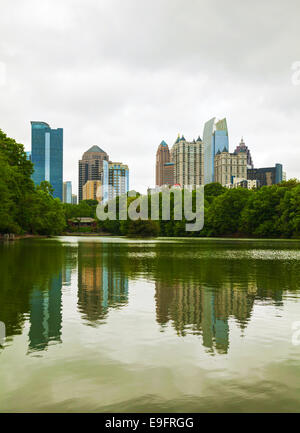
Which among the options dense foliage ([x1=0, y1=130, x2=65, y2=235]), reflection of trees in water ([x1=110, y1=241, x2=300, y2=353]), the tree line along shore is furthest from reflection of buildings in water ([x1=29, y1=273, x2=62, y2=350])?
the tree line along shore

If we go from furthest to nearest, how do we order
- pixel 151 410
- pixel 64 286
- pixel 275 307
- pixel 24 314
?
pixel 64 286, pixel 275 307, pixel 24 314, pixel 151 410

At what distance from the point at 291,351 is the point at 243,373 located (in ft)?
4.88

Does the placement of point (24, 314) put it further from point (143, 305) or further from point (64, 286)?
point (64, 286)

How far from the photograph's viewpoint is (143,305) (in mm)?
10250

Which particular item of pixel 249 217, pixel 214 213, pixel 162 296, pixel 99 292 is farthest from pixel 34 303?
pixel 214 213

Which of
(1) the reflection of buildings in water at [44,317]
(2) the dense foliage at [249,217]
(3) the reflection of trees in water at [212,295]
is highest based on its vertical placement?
(2) the dense foliage at [249,217]

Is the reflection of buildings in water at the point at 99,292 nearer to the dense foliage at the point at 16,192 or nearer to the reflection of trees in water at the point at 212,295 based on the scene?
the reflection of trees in water at the point at 212,295

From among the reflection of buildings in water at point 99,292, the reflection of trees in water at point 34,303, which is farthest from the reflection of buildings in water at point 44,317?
the reflection of buildings in water at point 99,292

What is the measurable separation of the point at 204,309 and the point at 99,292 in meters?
3.85

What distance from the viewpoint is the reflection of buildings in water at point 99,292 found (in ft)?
31.5

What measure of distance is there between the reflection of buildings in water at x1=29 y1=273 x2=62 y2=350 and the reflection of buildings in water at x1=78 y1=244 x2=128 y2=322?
0.65m

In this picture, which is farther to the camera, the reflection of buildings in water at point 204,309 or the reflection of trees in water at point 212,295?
the reflection of trees in water at point 212,295

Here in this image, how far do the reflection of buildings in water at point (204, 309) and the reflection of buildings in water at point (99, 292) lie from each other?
119cm

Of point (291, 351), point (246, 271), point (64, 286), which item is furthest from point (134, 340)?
point (246, 271)
